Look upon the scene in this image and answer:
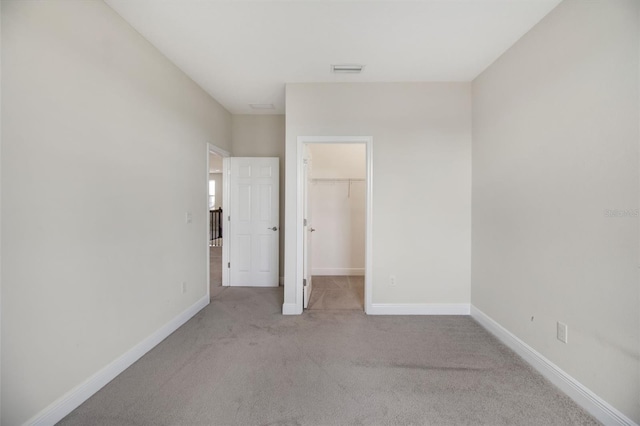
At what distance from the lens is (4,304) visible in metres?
1.20

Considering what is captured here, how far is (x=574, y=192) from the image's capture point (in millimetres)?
1631

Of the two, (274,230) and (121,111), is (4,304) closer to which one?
(121,111)

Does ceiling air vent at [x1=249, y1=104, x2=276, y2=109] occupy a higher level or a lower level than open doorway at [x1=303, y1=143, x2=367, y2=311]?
higher

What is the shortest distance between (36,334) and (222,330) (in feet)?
4.51

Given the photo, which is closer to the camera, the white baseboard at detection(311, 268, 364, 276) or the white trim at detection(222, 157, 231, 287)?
the white trim at detection(222, 157, 231, 287)

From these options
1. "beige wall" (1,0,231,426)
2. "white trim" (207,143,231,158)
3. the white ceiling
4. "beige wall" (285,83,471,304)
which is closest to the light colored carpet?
"beige wall" (285,83,471,304)

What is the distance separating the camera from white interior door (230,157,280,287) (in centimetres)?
378

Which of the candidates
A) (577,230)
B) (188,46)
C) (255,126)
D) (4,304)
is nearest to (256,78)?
(188,46)

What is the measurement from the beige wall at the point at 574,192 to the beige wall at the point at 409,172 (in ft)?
1.44

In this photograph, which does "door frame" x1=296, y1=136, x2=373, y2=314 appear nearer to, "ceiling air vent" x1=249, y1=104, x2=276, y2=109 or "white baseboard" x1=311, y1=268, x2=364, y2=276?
"ceiling air vent" x1=249, y1=104, x2=276, y2=109

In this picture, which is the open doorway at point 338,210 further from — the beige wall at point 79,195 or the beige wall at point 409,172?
the beige wall at point 79,195

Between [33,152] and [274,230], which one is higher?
[33,152]

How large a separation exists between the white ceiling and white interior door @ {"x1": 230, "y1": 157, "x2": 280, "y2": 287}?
131cm

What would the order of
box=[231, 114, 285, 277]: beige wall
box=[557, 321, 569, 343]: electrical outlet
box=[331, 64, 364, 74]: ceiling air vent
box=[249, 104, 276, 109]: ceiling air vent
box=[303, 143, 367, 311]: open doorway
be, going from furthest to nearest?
1. box=[303, 143, 367, 311]: open doorway
2. box=[231, 114, 285, 277]: beige wall
3. box=[249, 104, 276, 109]: ceiling air vent
4. box=[331, 64, 364, 74]: ceiling air vent
5. box=[557, 321, 569, 343]: electrical outlet
